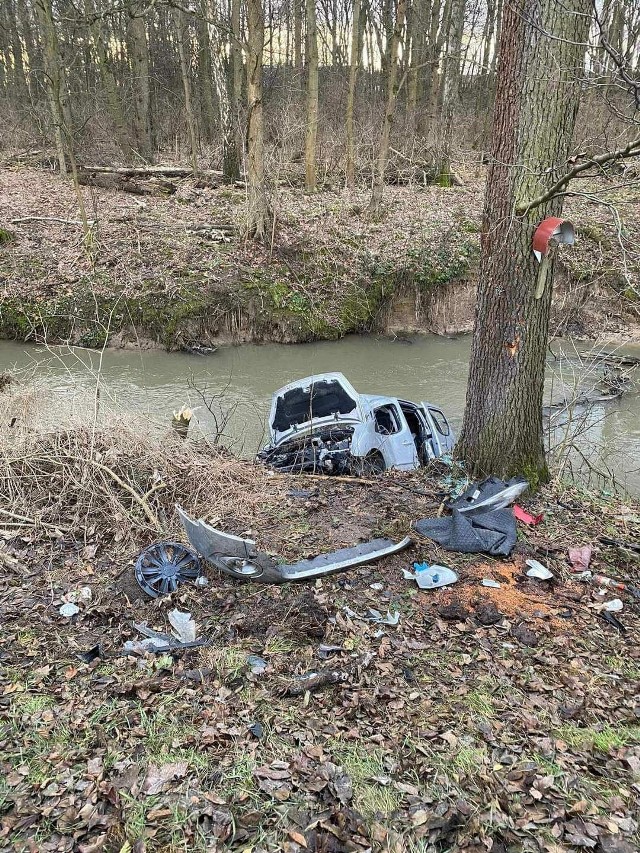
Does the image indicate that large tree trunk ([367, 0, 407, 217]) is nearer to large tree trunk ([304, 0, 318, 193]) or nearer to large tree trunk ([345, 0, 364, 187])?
large tree trunk ([345, 0, 364, 187])

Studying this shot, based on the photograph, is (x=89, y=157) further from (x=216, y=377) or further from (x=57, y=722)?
(x=57, y=722)

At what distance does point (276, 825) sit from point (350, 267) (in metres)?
14.3

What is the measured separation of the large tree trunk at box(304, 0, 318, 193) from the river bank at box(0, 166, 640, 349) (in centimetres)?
149

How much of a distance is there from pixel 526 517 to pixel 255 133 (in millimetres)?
12932

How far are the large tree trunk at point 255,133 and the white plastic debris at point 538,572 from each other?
12935 millimetres

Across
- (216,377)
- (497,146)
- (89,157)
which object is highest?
(89,157)

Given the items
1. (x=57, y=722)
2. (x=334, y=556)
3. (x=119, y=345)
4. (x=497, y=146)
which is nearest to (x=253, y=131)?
(x=119, y=345)

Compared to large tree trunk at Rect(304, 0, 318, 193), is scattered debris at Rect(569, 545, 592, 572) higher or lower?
lower

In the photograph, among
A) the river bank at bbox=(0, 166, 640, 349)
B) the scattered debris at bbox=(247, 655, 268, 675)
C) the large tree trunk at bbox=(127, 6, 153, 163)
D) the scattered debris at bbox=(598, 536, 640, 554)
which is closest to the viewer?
the scattered debris at bbox=(247, 655, 268, 675)

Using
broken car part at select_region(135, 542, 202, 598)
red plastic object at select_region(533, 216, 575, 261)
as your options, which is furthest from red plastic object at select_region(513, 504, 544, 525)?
broken car part at select_region(135, 542, 202, 598)

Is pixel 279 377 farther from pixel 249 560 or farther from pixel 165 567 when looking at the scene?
pixel 249 560

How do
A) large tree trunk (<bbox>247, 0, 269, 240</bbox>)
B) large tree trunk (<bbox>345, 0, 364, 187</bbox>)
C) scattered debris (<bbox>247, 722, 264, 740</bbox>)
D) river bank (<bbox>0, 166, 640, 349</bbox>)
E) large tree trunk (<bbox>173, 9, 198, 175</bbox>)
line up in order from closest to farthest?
1. scattered debris (<bbox>247, 722, 264, 740</bbox>)
2. large tree trunk (<bbox>247, 0, 269, 240</bbox>)
3. river bank (<bbox>0, 166, 640, 349</bbox>)
4. large tree trunk (<bbox>173, 9, 198, 175</bbox>)
5. large tree trunk (<bbox>345, 0, 364, 187</bbox>)

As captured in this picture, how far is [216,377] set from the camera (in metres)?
13.3

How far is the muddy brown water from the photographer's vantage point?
36.5 feet
